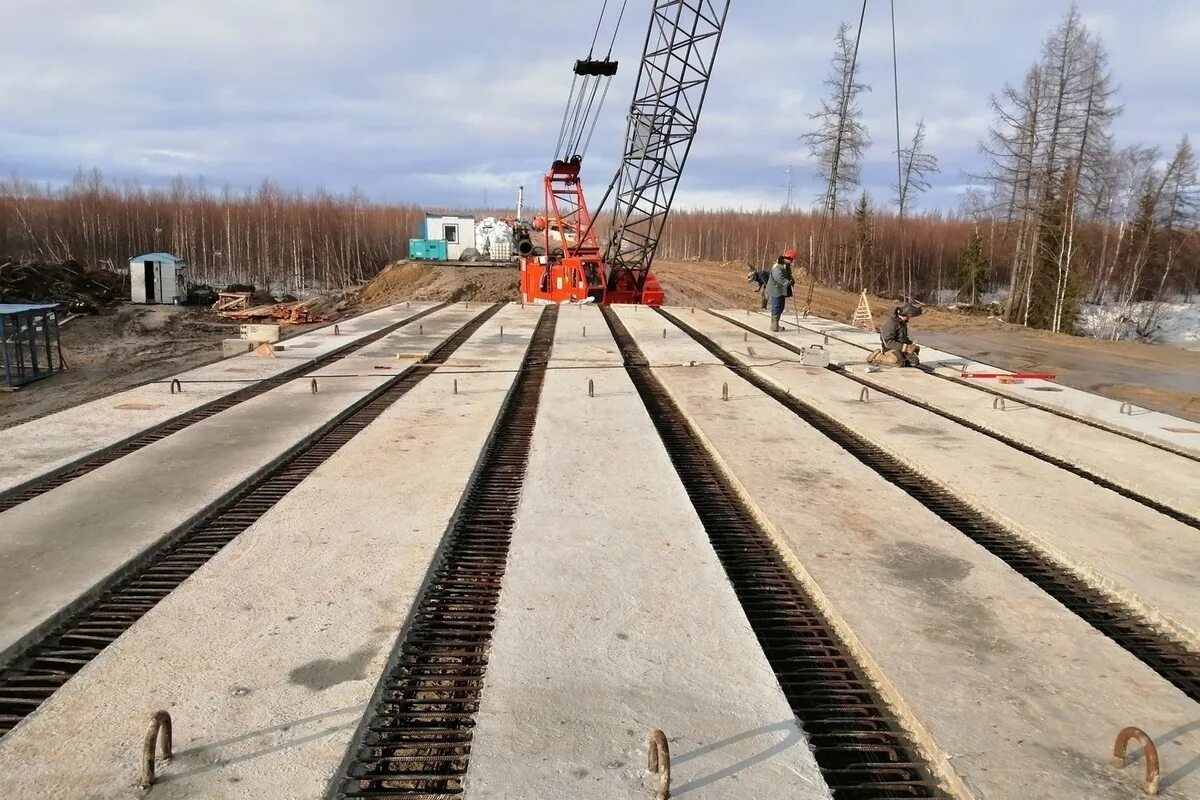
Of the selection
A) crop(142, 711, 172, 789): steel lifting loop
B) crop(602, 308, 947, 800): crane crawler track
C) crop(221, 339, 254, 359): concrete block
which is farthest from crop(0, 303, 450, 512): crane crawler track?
crop(602, 308, 947, 800): crane crawler track

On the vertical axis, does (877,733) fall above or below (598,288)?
below

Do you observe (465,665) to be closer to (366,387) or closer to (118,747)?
(118,747)

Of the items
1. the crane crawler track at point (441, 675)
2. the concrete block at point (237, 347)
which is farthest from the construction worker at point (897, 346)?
the concrete block at point (237, 347)

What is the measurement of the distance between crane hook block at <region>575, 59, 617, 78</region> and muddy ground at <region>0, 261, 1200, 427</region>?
309 inches

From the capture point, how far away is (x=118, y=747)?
6.72ft

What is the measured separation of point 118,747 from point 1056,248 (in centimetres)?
2825

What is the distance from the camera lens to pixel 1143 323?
27.8 m

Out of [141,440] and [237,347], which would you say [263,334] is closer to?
[237,347]

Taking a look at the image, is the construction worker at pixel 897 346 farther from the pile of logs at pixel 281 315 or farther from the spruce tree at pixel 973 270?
the spruce tree at pixel 973 270

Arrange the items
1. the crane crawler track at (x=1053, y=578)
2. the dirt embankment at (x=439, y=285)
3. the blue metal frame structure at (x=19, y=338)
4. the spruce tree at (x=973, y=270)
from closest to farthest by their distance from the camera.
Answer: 1. the crane crawler track at (x=1053, y=578)
2. the blue metal frame structure at (x=19, y=338)
3. the dirt embankment at (x=439, y=285)
4. the spruce tree at (x=973, y=270)

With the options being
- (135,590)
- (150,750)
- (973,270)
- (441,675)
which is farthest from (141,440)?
(973,270)

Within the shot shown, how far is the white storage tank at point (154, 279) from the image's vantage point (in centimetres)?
2533

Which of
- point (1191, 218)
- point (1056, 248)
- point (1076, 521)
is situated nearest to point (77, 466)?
point (1076, 521)

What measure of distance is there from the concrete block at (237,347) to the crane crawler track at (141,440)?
127cm
